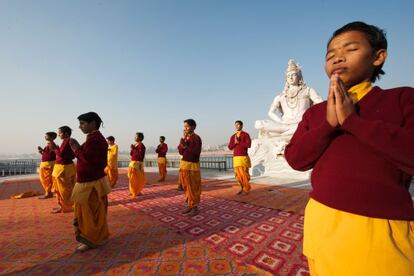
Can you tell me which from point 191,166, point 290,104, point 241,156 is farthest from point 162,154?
point 290,104

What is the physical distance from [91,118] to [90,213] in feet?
4.18

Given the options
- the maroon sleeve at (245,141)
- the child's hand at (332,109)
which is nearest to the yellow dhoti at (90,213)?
the child's hand at (332,109)

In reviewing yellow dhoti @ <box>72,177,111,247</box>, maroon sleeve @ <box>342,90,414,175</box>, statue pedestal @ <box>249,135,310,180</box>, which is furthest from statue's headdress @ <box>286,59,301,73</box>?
maroon sleeve @ <box>342,90,414,175</box>

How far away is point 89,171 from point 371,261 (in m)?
3.10

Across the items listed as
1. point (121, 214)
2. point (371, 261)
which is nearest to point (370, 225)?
point (371, 261)

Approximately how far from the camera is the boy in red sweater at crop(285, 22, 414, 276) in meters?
0.77

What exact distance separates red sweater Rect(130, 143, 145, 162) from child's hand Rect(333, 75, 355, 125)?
6297mm

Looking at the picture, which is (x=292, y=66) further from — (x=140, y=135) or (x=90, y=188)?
(x=90, y=188)

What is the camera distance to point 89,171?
3021mm

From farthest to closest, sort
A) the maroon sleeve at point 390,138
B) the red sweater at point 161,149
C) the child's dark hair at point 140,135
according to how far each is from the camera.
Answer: the red sweater at point 161,149 < the child's dark hair at point 140,135 < the maroon sleeve at point 390,138

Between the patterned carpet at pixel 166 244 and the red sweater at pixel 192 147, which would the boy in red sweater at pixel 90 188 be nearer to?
the patterned carpet at pixel 166 244

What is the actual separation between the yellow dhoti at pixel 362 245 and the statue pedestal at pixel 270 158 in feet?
26.5

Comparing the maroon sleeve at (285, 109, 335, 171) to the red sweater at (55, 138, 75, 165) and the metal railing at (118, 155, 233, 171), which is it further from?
the metal railing at (118, 155, 233, 171)

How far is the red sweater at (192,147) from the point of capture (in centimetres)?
440
